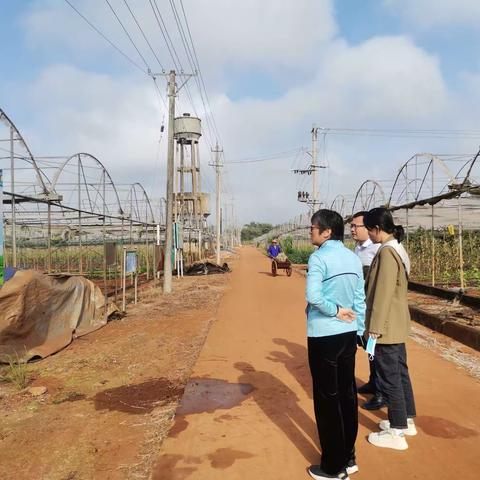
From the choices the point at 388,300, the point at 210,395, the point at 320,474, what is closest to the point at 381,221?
the point at 388,300

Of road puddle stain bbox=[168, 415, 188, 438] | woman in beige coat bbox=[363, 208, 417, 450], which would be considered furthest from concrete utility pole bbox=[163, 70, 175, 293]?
woman in beige coat bbox=[363, 208, 417, 450]

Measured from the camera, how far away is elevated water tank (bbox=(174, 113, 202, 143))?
2973cm

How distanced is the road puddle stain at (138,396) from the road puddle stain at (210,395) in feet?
0.57

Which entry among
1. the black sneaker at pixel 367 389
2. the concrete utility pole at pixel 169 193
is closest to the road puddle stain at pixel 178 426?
the black sneaker at pixel 367 389

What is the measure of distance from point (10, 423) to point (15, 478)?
3.90 feet

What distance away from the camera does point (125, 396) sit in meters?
5.21

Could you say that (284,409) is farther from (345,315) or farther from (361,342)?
(345,315)

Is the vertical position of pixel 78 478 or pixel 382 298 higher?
pixel 382 298

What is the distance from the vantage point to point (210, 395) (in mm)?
5137

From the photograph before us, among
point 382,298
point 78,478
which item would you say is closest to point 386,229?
point 382,298

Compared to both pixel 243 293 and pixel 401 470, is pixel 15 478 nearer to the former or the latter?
pixel 401 470

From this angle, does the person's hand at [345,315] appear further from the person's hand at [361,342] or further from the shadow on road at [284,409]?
the shadow on road at [284,409]

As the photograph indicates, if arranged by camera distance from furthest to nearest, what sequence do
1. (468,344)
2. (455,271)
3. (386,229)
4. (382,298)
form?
(455,271) < (468,344) < (386,229) < (382,298)

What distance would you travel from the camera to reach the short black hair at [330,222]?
130 inches
